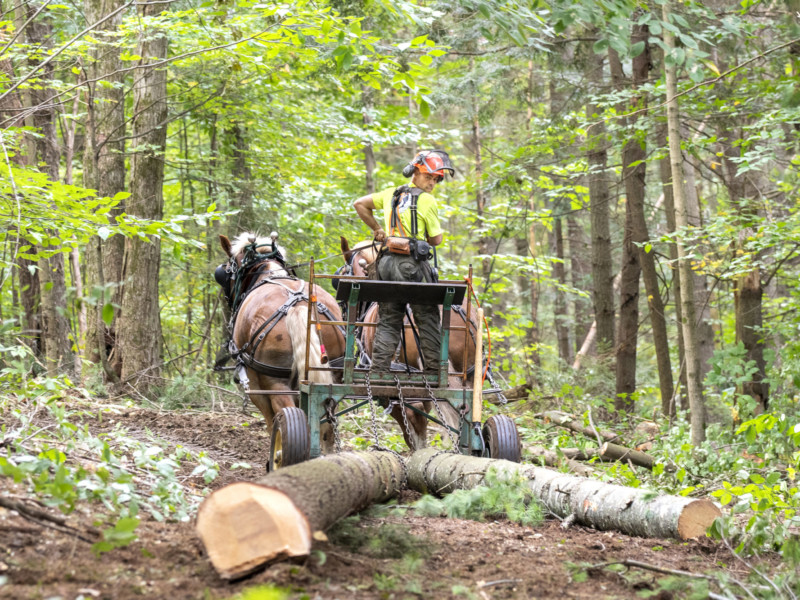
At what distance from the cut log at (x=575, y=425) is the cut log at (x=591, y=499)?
455cm

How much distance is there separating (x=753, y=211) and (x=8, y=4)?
Result: 43.6 feet

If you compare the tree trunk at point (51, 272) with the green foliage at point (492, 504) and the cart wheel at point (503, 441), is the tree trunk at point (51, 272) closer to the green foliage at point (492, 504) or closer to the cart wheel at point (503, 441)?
the cart wheel at point (503, 441)

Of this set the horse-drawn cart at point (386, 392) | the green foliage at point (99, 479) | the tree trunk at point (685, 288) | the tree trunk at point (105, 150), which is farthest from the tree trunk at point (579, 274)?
the green foliage at point (99, 479)

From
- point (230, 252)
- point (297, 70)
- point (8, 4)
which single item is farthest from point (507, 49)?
point (8, 4)

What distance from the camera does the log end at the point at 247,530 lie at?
10.2 feet

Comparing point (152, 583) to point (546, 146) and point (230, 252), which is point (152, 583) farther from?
point (546, 146)

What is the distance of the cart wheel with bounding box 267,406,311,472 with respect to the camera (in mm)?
5930

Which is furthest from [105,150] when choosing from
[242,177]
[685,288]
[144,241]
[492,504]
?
[492,504]

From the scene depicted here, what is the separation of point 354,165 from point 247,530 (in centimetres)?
1559

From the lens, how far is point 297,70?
1260cm

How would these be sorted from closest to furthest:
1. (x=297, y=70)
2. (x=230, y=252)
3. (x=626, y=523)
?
(x=626, y=523), (x=230, y=252), (x=297, y=70)

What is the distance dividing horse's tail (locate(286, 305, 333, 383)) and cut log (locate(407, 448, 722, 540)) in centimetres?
128

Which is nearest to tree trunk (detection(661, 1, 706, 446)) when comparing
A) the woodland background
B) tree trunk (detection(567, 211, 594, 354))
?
the woodland background

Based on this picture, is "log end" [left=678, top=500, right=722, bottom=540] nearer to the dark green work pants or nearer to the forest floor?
the forest floor
